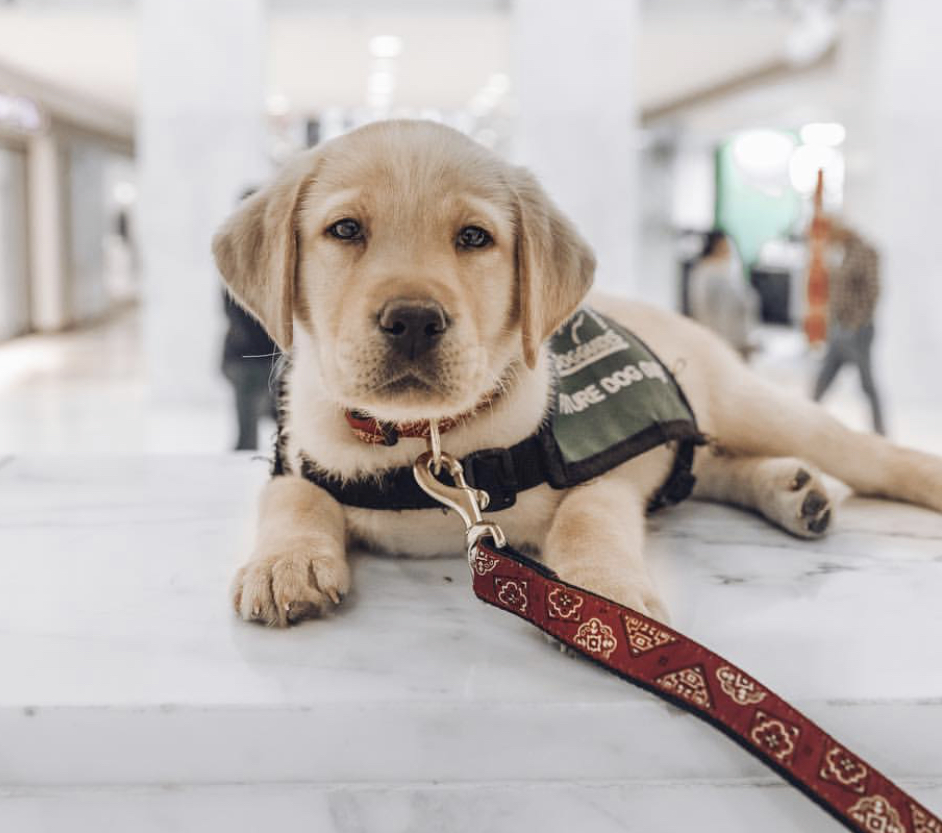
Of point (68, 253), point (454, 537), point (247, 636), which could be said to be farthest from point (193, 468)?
point (68, 253)

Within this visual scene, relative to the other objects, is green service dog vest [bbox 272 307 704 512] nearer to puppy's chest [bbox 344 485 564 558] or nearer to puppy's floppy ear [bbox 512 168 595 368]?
puppy's chest [bbox 344 485 564 558]

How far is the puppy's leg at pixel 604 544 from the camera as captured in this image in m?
1.43

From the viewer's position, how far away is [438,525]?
1712 mm

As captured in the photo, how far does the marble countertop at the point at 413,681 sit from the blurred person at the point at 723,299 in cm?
713

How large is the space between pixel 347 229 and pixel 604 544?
593 millimetres

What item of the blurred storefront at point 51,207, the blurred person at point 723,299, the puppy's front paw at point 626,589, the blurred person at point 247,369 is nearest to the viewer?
the puppy's front paw at point 626,589

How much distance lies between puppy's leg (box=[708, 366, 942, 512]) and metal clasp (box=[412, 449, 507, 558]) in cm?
83

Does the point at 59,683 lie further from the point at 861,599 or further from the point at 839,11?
the point at 839,11

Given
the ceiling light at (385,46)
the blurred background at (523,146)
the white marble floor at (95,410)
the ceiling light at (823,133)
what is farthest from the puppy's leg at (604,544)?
the ceiling light at (823,133)

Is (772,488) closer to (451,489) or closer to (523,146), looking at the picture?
(451,489)

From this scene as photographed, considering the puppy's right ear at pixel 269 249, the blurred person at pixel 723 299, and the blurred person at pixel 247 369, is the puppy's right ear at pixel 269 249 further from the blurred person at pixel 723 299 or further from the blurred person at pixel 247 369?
the blurred person at pixel 723 299

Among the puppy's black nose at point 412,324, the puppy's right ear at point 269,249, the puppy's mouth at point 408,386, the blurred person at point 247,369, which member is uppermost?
the puppy's right ear at point 269,249

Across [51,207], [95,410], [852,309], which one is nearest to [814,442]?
[852,309]

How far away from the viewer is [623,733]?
47.4 inches
